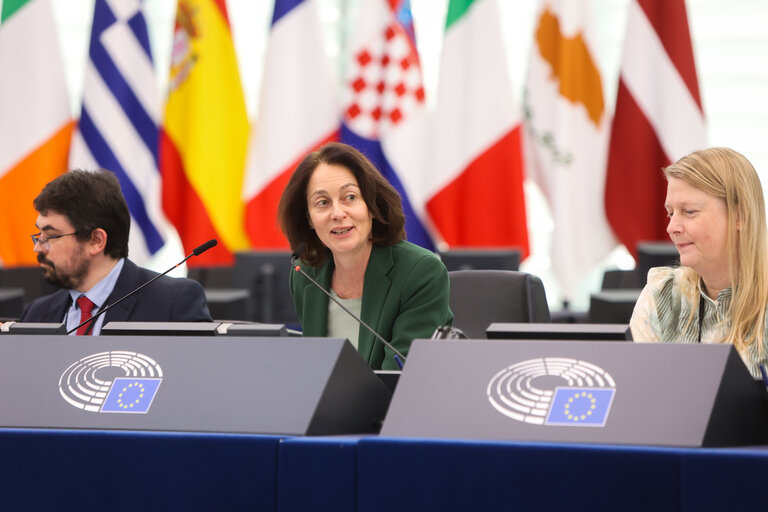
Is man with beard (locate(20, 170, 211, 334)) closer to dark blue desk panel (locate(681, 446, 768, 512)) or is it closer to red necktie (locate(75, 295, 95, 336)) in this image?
red necktie (locate(75, 295, 95, 336))

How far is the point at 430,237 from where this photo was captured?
221 inches

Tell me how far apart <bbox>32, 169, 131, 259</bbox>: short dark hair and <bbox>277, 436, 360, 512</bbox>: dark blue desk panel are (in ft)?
4.49

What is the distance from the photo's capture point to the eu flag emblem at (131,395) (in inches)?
59.2

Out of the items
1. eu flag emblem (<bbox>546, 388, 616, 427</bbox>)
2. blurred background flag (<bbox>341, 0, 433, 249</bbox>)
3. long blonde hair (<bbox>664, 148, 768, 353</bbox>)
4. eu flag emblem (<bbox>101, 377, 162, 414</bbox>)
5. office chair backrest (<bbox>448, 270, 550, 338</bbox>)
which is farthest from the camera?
blurred background flag (<bbox>341, 0, 433, 249</bbox>)

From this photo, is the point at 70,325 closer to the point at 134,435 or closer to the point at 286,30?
the point at 134,435

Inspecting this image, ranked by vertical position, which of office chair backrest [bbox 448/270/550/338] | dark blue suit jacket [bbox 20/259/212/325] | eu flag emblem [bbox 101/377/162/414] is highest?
eu flag emblem [bbox 101/377/162/414]

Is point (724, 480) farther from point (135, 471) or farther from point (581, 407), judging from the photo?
point (135, 471)

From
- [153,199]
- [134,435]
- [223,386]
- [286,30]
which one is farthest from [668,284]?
[153,199]

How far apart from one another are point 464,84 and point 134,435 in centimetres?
435

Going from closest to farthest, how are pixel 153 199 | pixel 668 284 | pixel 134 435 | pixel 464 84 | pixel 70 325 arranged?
pixel 134 435, pixel 668 284, pixel 70 325, pixel 464 84, pixel 153 199

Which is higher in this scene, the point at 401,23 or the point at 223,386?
the point at 401,23

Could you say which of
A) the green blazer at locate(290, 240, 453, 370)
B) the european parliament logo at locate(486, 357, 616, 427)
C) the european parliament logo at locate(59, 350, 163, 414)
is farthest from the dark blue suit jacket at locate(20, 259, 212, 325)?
the european parliament logo at locate(486, 357, 616, 427)

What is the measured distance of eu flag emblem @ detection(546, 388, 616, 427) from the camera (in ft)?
4.29

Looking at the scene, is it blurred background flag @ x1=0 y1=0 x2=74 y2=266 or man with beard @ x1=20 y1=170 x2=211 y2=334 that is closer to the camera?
man with beard @ x1=20 y1=170 x2=211 y2=334
